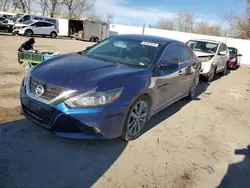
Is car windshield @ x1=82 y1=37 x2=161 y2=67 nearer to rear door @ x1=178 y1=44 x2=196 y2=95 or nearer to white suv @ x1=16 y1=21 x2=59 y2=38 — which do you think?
rear door @ x1=178 y1=44 x2=196 y2=95

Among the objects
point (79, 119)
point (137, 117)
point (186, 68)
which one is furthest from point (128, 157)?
point (186, 68)

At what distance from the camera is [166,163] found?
324 cm

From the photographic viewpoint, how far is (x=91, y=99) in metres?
2.86

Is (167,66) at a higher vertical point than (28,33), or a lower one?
higher

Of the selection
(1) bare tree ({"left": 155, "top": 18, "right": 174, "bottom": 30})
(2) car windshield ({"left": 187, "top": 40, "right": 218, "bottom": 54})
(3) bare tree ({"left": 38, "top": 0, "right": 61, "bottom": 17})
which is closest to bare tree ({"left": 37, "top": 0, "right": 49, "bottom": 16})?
(3) bare tree ({"left": 38, "top": 0, "right": 61, "bottom": 17})

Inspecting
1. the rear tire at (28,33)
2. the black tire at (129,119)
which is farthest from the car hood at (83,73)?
the rear tire at (28,33)

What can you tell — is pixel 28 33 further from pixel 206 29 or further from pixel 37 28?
pixel 206 29

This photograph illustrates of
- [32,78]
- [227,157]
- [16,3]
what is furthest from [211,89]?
[16,3]

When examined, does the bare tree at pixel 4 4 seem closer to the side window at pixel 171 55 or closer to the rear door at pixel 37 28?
the rear door at pixel 37 28

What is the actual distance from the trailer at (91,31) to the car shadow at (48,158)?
2564cm

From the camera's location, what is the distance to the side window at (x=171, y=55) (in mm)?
4170

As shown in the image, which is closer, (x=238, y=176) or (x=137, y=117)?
(x=238, y=176)

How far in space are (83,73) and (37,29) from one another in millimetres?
22588

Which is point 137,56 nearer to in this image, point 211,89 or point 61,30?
point 211,89
